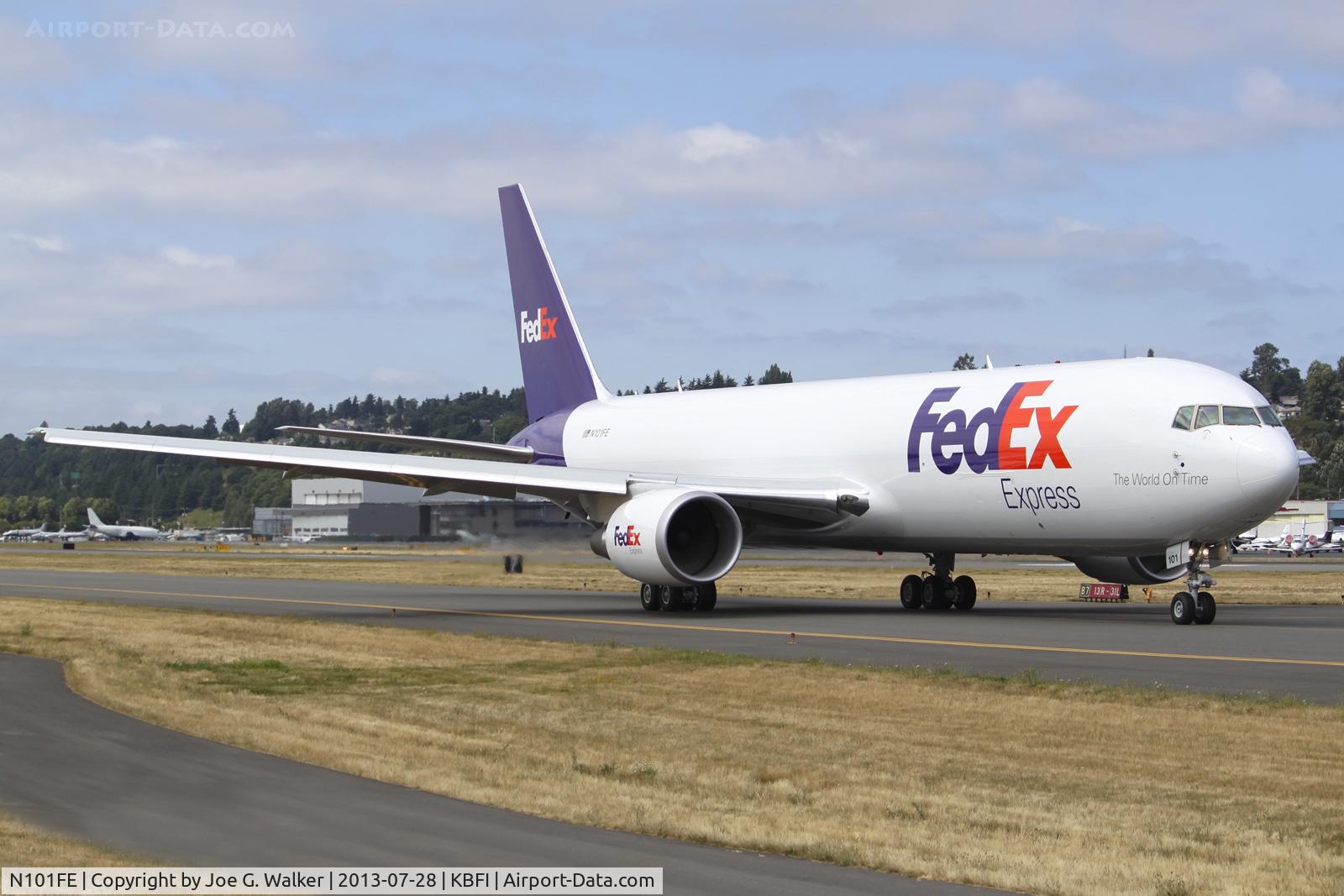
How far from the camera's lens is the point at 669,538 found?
2811 cm

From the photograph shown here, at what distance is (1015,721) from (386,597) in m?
21.1

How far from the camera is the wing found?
27594mm

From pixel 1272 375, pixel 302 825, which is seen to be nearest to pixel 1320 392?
pixel 1272 375

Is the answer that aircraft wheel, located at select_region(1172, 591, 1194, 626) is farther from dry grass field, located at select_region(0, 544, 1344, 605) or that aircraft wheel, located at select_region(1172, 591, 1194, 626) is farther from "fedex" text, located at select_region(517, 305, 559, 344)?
"fedex" text, located at select_region(517, 305, 559, 344)

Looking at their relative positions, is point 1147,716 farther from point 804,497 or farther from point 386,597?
point 386,597

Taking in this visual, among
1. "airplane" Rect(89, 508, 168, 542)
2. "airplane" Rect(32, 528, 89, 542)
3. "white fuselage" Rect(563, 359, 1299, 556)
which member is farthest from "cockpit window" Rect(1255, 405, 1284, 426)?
"airplane" Rect(32, 528, 89, 542)

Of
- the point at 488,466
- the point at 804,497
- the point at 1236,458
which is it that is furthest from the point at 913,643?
the point at 488,466

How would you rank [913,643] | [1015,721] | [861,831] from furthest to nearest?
[913,643] < [1015,721] < [861,831]

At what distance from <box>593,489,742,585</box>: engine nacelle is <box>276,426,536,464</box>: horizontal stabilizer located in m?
5.19

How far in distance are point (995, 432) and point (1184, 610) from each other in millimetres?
4242

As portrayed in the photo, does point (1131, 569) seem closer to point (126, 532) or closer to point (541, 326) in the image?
point (541, 326)

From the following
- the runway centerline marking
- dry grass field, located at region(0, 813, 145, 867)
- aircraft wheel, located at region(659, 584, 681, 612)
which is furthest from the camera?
aircraft wheel, located at region(659, 584, 681, 612)

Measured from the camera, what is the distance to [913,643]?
20047 mm

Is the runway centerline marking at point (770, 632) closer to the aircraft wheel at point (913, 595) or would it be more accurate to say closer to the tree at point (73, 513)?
the aircraft wheel at point (913, 595)
